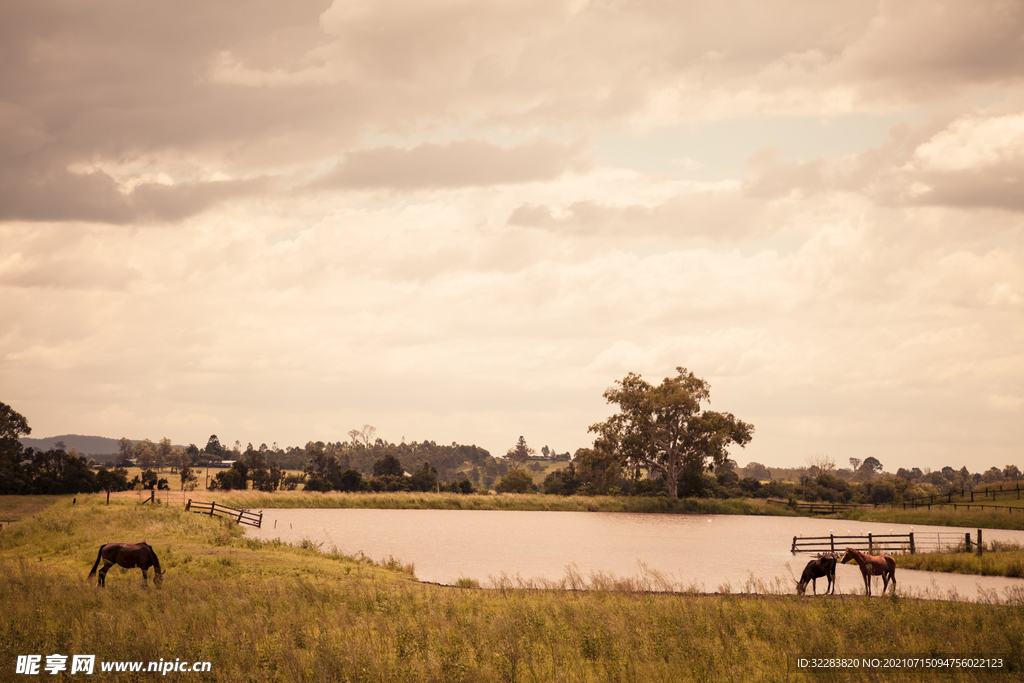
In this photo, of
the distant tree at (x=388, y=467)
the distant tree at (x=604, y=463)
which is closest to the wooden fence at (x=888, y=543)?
the distant tree at (x=604, y=463)

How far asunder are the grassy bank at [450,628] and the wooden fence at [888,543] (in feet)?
60.5

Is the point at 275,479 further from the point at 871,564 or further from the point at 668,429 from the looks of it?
the point at 871,564

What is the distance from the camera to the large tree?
93688 millimetres

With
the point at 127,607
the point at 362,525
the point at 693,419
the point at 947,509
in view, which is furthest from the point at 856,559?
the point at 693,419

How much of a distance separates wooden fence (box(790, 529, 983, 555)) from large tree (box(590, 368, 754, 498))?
33.6 metres

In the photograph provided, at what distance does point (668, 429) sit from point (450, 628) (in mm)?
84442

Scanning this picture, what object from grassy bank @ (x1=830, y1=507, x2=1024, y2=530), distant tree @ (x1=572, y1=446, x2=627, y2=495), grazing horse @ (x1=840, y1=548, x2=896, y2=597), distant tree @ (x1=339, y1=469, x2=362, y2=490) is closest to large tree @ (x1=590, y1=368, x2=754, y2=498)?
distant tree @ (x1=572, y1=446, x2=627, y2=495)

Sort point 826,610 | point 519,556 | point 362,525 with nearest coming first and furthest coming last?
point 826,610, point 519,556, point 362,525

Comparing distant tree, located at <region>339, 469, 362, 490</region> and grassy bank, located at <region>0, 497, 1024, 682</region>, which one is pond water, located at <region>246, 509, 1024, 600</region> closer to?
grassy bank, located at <region>0, 497, 1024, 682</region>

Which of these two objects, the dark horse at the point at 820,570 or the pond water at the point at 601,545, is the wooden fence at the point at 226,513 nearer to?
the pond water at the point at 601,545

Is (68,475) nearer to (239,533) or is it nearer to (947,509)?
(239,533)

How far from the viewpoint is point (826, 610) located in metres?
20.4

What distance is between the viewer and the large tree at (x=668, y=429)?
93688mm

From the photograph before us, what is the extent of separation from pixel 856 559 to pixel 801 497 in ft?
282
